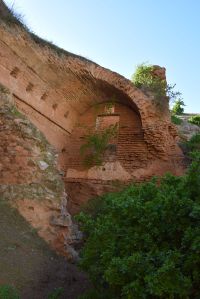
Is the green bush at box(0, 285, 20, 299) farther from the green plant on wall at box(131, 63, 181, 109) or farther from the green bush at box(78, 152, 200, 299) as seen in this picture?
the green plant on wall at box(131, 63, 181, 109)

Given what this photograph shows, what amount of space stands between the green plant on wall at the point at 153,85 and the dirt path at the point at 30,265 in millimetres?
7116

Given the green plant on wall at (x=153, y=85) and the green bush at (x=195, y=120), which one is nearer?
the green plant on wall at (x=153, y=85)

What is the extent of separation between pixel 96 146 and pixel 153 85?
9.31 ft

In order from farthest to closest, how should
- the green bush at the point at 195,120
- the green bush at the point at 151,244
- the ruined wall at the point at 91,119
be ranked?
1. the green bush at the point at 195,120
2. the ruined wall at the point at 91,119
3. the green bush at the point at 151,244

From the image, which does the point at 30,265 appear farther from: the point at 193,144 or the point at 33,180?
the point at 193,144

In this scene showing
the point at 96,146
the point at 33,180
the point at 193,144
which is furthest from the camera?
the point at 193,144

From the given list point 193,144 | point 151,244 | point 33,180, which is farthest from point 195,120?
point 151,244

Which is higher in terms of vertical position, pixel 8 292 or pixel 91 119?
pixel 91 119

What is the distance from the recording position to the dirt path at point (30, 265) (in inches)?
209

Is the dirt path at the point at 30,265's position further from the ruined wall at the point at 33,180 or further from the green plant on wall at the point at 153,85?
the green plant on wall at the point at 153,85

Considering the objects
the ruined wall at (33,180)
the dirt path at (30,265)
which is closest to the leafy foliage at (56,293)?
the dirt path at (30,265)

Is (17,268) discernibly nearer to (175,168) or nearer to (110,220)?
(110,220)

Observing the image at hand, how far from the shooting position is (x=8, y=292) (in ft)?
15.6

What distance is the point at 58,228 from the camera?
6875 mm
